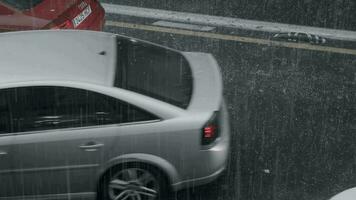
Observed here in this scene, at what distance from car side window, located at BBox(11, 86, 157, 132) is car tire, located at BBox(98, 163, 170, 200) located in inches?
18.7

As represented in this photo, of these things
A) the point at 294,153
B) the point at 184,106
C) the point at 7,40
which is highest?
the point at 7,40

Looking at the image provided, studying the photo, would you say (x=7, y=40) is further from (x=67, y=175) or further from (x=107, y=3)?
(x=107, y=3)

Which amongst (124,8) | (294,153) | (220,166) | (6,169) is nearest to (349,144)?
(294,153)

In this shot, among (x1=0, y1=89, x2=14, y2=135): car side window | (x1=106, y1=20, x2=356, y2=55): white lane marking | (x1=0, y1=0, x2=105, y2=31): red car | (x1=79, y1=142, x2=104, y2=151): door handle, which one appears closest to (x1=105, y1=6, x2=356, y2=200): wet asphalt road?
(x1=106, y1=20, x2=356, y2=55): white lane marking

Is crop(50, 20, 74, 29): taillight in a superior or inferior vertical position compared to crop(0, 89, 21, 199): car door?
superior

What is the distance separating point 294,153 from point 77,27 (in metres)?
3.48

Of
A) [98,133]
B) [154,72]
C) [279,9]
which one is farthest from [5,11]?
[279,9]

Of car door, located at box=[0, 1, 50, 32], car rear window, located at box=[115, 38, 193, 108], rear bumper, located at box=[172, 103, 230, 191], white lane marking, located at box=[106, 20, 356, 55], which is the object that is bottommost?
rear bumper, located at box=[172, 103, 230, 191]

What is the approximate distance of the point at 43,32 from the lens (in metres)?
6.93

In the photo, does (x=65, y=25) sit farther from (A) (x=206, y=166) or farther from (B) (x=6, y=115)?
(A) (x=206, y=166)

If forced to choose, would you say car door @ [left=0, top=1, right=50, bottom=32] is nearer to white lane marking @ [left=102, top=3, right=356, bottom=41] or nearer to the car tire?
the car tire

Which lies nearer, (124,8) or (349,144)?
(349,144)

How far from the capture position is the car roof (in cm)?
595

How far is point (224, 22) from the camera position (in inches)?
443
